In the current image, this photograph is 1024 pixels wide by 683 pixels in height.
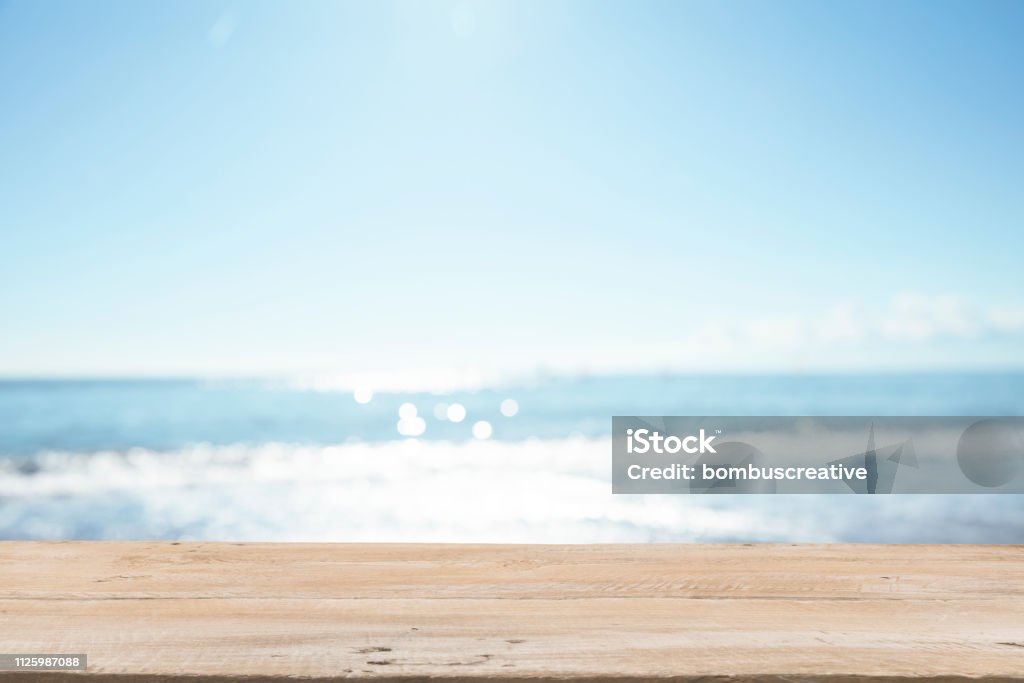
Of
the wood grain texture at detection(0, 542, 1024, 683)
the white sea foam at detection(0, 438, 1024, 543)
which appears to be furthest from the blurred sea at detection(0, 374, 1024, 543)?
the wood grain texture at detection(0, 542, 1024, 683)

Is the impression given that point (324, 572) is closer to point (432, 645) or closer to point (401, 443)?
point (432, 645)

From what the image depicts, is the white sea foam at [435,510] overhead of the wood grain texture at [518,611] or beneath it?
beneath

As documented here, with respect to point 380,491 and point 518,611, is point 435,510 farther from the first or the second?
point 518,611

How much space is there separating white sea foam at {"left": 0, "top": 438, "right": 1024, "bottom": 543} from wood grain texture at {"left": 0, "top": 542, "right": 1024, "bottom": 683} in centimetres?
290

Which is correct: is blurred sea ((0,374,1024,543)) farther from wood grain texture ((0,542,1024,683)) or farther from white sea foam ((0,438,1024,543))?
wood grain texture ((0,542,1024,683))

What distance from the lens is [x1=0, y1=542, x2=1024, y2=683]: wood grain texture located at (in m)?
0.70

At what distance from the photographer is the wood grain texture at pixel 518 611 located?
0.70 meters

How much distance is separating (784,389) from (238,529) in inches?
962

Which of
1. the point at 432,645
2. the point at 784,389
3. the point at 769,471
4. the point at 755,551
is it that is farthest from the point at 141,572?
the point at 784,389

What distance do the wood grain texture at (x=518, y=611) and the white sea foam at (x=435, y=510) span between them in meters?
2.90

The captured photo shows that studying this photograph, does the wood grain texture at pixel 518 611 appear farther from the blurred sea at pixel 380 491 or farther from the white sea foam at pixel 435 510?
the blurred sea at pixel 380 491

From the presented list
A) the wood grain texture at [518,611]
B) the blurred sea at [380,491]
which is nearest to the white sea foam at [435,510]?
the blurred sea at [380,491]

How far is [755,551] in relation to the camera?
113cm

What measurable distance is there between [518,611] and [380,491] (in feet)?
19.8
